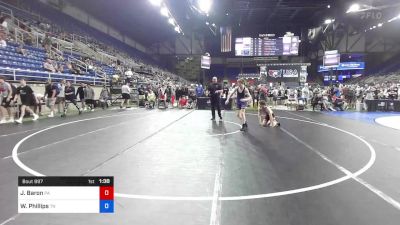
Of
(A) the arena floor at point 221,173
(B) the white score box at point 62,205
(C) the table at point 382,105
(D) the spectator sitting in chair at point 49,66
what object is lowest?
(A) the arena floor at point 221,173

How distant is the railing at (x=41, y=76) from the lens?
13.2m

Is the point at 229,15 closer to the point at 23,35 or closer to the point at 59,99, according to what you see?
the point at 23,35

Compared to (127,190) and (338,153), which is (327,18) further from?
(127,190)

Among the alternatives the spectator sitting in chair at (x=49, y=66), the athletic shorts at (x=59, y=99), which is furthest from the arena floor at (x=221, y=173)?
the spectator sitting in chair at (x=49, y=66)

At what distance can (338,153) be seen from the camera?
604cm

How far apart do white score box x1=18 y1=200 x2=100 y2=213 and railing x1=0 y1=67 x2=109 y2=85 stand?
41.4 feet

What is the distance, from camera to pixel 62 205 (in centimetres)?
203

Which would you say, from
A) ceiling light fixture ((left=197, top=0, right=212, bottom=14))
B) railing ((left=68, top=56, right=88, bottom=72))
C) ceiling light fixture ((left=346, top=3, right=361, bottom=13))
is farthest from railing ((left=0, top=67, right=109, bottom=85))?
ceiling light fixture ((left=346, top=3, right=361, bottom=13))

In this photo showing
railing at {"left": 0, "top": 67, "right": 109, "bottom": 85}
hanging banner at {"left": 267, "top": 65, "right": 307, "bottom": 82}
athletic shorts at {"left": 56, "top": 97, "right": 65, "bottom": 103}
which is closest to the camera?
railing at {"left": 0, "top": 67, "right": 109, "bottom": 85}

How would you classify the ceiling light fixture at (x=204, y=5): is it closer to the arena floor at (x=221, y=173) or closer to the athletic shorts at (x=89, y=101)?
the athletic shorts at (x=89, y=101)

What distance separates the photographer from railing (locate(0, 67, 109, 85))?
13188 millimetres

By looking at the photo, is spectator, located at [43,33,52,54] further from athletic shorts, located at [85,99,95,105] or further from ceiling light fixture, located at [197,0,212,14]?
ceiling light fixture, located at [197,0,212,14]

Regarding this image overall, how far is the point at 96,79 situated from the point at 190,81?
2772 cm
